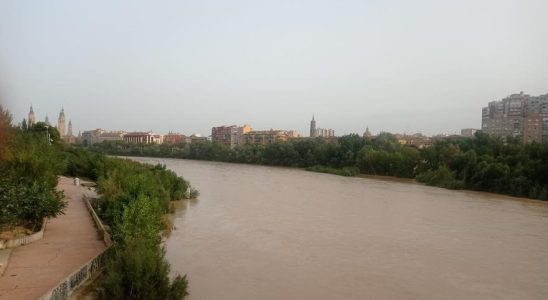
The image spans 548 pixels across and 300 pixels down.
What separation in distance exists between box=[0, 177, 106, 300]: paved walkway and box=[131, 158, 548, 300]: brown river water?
1771mm

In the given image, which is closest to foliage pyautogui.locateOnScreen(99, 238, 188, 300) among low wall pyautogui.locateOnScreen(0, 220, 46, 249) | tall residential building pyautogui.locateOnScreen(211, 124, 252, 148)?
low wall pyautogui.locateOnScreen(0, 220, 46, 249)

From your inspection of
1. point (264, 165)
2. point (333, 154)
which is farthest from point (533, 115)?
point (264, 165)

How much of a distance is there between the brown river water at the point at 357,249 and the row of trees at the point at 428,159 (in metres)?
6.79

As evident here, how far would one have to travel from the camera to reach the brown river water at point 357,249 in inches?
320

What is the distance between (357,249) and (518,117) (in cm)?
7019

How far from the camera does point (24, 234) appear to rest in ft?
28.3

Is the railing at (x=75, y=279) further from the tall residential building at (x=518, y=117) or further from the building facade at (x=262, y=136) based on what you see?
the building facade at (x=262, y=136)

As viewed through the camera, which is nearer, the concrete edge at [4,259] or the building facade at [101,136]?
the concrete edge at [4,259]

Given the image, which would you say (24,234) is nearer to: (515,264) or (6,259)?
(6,259)

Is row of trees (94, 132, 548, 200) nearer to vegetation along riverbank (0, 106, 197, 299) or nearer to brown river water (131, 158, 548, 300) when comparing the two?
brown river water (131, 158, 548, 300)

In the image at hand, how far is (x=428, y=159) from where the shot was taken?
34.7 metres

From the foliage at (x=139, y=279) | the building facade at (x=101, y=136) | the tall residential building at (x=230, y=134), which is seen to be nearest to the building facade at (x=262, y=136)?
the tall residential building at (x=230, y=134)

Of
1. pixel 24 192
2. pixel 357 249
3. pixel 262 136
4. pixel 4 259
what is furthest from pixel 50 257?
pixel 262 136

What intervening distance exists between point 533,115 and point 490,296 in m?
55.5
